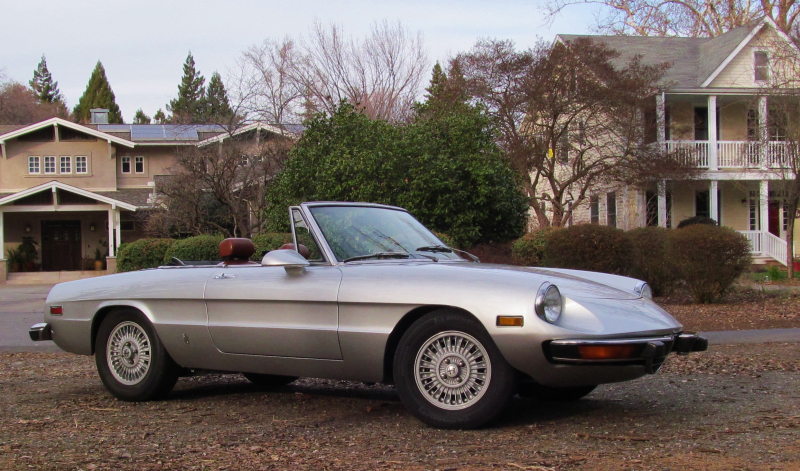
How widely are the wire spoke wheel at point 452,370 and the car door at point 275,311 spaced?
635 mm

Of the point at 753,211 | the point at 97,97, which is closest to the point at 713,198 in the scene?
the point at 753,211

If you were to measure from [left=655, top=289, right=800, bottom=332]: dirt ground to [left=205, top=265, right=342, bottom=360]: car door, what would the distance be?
6672 millimetres

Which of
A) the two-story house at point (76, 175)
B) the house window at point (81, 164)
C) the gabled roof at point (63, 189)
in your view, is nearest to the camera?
the gabled roof at point (63, 189)

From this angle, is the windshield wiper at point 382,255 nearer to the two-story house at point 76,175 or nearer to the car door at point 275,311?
the car door at point 275,311

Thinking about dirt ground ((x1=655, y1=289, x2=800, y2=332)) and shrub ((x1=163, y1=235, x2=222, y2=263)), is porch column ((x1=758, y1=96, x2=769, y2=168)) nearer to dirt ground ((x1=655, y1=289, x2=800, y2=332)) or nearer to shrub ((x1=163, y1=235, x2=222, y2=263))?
dirt ground ((x1=655, y1=289, x2=800, y2=332))

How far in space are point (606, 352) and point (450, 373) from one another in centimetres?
90

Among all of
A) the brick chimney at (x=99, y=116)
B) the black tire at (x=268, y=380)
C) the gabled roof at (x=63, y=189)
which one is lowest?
the black tire at (x=268, y=380)

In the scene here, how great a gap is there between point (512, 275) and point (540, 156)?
18.6 meters

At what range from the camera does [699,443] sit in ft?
14.1

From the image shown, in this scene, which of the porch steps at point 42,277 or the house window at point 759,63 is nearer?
the house window at point 759,63

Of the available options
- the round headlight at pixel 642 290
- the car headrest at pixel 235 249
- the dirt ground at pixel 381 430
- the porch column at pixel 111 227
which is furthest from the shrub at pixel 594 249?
the porch column at pixel 111 227

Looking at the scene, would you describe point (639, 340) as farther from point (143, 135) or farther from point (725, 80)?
point (143, 135)

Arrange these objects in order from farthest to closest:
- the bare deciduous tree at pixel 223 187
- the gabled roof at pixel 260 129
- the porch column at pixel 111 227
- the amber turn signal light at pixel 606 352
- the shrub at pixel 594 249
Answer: the porch column at pixel 111 227 < the gabled roof at pixel 260 129 < the bare deciduous tree at pixel 223 187 < the shrub at pixel 594 249 < the amber turn signal light at pixel 606 352

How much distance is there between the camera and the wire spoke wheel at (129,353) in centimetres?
606
